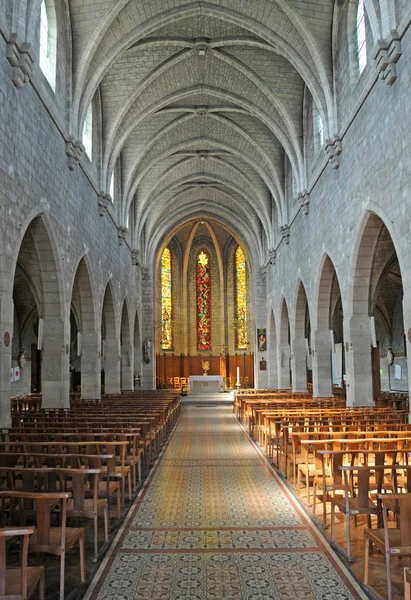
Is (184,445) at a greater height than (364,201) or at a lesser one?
lesser

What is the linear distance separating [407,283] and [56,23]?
11.9 m

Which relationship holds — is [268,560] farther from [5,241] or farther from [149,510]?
[5,241]

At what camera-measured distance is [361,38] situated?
49.1ft

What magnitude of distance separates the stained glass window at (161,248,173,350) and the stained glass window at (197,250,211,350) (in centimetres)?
245

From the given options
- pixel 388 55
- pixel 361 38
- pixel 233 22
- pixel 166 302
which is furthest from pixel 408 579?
pixel 166 302

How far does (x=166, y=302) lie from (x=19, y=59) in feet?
111

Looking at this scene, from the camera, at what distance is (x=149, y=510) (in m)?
7.45

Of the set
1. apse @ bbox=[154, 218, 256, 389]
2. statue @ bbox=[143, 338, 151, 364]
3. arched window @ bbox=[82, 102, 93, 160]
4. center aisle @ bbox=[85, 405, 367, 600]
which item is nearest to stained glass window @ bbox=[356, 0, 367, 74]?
arched window @ bbox=[82, 102, 93, 160]

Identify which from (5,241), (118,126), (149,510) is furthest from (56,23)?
(149,510)

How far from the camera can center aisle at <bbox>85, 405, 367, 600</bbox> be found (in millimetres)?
4758

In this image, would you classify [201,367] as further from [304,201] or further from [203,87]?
[203,87]

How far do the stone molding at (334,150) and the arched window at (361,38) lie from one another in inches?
81.2

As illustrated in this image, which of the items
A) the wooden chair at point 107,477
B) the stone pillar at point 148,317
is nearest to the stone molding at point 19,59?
the wooden chair at point 107,477

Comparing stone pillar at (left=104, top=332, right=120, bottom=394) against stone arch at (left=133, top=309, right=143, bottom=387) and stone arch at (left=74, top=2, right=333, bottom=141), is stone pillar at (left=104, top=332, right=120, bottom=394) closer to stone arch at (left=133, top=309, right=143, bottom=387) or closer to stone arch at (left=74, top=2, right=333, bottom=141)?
stone arch at (left=133, top=309, right=143, bottom=387)
